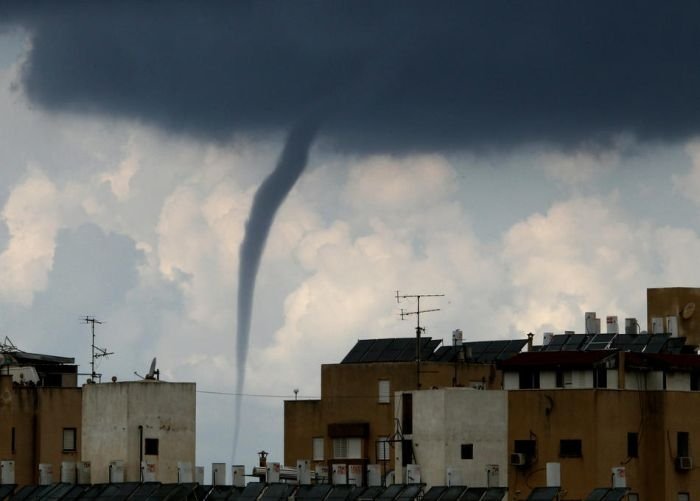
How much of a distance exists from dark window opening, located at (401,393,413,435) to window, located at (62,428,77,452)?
67.9 feet

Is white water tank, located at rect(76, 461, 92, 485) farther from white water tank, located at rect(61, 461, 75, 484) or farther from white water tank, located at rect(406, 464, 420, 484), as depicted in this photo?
white water tank, located at rect(406, 464, 420, 484)

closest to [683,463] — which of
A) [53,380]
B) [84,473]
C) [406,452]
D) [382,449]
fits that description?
[406,452]

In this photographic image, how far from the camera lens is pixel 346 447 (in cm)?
15162

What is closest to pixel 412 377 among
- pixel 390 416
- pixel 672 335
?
pixel 390 416

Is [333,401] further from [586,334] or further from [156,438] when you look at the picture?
[156,438]

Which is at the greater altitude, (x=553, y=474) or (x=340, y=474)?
(x=340, y=474)

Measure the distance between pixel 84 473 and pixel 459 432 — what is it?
20.2 m

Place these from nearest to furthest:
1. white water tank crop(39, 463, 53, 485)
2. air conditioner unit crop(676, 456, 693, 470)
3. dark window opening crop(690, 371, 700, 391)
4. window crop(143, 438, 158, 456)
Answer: window crop(143, 438, 158, 456) → white water tank crop(39, 463, 53, 485) → air conditioner unit crop(676, 456, 693, 470) → dark window opening crop(690, 371, 700, 391)

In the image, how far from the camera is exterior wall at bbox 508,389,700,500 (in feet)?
420

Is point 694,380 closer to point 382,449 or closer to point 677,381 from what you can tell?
point 677,381

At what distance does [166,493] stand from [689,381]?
35.7 meters

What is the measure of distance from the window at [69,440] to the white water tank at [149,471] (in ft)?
59.9

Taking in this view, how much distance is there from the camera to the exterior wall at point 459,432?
126312 mm

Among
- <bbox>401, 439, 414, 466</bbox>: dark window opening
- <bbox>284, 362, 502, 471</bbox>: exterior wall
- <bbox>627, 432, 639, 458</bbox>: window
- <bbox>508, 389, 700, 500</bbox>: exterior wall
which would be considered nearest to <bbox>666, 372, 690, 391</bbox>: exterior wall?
<bbox>508, 389, 700, 500</bbox>: exterior wall
